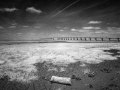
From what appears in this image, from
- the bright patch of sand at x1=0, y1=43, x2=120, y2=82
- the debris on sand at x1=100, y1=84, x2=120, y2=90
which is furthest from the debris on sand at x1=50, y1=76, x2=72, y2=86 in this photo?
the debris on sand at x1=100, y1=84, x2=120, y2=90

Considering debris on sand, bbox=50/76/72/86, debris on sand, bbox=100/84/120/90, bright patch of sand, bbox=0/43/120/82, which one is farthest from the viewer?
bright patch of sand, bbox=0/43/120/82

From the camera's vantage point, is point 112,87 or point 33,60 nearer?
point 112,87

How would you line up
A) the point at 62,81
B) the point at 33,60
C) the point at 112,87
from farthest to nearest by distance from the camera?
the point at 33,60
the point at 62,81
the point at 112,87

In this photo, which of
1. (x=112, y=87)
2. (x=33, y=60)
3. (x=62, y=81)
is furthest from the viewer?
(x=33, y=60)

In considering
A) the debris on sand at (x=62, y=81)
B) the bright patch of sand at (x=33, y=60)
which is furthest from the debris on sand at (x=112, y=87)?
the bright patch of sand at (x=33, y=60)

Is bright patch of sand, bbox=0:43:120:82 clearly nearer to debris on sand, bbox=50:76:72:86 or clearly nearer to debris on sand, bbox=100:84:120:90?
debris on sand, bbox=50:76:72:86

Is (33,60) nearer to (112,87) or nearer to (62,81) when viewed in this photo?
(62,81)

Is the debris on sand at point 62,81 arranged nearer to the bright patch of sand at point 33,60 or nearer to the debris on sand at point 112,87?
the bright patch of sand at point 33,60

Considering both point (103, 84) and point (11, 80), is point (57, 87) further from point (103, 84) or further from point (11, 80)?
point (11, 80)

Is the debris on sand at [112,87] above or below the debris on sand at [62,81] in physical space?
below

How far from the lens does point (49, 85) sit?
12.1 feet

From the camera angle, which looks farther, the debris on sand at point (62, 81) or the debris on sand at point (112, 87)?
the debris on sand at point (62, 81)

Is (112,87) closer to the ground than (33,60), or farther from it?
closer to the ground

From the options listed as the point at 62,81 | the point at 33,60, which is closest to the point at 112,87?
the point at 62,81
